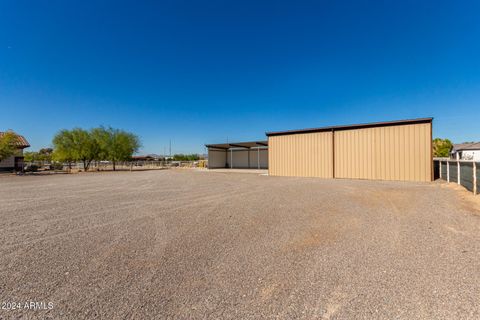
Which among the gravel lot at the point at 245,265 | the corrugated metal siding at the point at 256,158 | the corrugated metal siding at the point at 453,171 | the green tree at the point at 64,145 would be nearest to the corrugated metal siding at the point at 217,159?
the corrugated metal siding at the point at 256,158

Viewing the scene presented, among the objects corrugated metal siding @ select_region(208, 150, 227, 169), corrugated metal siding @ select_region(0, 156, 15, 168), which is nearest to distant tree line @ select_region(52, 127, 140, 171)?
corrugated metal siding @ select_region(0, 156, 15, 168)

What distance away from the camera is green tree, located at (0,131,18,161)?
20906mm

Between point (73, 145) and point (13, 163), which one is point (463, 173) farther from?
point (13, 163)

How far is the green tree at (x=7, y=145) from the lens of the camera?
20.9m

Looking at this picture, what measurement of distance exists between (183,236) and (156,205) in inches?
125

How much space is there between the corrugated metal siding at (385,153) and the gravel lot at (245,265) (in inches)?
331

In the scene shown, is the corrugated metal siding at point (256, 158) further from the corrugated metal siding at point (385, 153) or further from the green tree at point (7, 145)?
the green tree at point (7, 145)

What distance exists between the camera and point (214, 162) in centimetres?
3306

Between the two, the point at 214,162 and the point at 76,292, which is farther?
the point at 214,162

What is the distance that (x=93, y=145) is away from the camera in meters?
30.1

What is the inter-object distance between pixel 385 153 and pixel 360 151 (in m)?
→ 1.36

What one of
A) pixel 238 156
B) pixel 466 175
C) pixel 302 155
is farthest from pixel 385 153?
pixel 238 156

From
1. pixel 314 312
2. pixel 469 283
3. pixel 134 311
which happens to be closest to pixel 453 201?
pixel 469 283

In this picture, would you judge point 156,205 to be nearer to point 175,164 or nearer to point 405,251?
Answer: point 405,251
